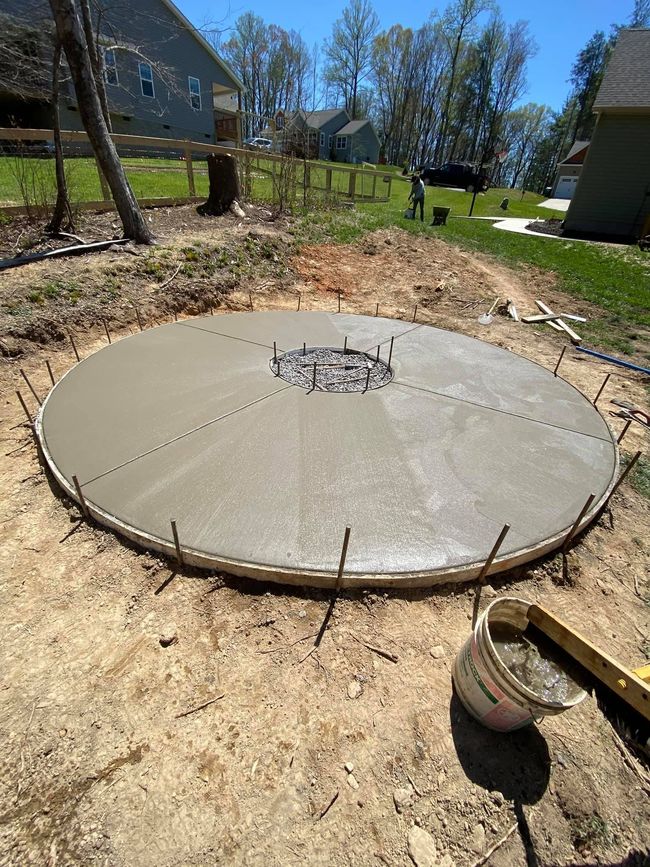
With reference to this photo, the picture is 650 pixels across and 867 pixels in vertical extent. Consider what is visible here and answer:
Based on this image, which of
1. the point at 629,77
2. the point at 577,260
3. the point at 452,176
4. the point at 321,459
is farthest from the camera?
the point at 452,176

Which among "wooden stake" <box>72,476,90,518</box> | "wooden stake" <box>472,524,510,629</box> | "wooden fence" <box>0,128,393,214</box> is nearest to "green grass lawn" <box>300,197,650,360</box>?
"wooden fence" <box>0,128,393,214</box>

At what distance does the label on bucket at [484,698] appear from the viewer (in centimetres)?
146

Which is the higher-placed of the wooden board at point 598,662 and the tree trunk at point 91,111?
the tree trunk at point 91,111

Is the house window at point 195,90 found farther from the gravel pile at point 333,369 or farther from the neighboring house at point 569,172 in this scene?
the neighboring house at point 569,172

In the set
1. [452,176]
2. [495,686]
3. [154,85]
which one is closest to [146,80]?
[154,85]

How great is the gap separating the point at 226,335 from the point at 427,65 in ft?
147

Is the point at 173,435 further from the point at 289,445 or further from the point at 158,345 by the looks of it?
the point at 158,345

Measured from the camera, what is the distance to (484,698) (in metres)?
1.55

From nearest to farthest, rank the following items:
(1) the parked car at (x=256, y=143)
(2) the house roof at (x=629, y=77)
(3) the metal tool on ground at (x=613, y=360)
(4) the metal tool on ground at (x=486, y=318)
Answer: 1. (3) the metal tool on ground at (x=613, y=360)
2. (4) the metal tool on ground at (x=486, y=318)
3. (2) the house roof at (x=629, y=77)
4. (1) the parked car at (x=256, y=143)

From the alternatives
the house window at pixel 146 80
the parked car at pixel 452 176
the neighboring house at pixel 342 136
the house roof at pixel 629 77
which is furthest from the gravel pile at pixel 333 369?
the neighboring house at pixel 342 136

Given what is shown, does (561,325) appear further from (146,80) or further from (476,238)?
(146,80)

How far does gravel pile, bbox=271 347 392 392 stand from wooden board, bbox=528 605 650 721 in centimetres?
234

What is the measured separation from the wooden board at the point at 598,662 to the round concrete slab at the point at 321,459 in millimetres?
485

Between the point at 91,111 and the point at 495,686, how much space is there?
24.3ft
